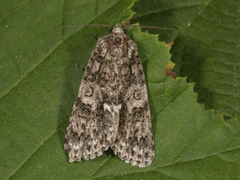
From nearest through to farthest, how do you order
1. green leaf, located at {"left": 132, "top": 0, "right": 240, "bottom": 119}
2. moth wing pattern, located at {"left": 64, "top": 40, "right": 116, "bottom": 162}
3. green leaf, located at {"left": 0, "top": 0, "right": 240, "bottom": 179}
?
green leaf, located at {"left": 0, "top": 0, "right": 240, "bottom": 179}, moth wing pattern, located at {"left": 64, "top": 40, "right": 116, "bottom": 162}, green leaf, located at {"left": 132, "top": 0, "right": 240, "bottom": 119}

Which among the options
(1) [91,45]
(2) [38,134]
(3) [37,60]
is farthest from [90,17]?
(2) [38,134]

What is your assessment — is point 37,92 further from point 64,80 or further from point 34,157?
point 34,157

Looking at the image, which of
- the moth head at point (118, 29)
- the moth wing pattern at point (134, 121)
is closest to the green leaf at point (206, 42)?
the moth wing pattern at point (134, 121)

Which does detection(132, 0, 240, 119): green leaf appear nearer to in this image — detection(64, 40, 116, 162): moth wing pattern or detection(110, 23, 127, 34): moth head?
detection(110, 23, 127, 34): moth head

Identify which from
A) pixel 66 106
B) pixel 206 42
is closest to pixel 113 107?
pixel 66 106

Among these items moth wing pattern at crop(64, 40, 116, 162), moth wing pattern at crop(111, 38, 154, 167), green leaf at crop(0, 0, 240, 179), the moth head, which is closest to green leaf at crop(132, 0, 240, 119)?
green leaf at crop(0, 0, 240, 179)

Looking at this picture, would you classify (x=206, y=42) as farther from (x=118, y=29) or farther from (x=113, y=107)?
(x=113, y=107)
